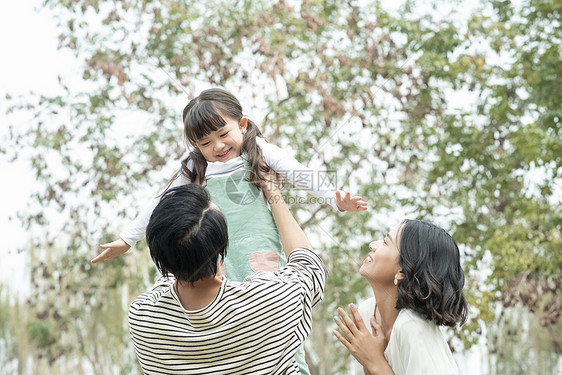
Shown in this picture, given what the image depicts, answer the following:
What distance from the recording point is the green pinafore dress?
7.96 ft

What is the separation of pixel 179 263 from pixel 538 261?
17.3 feet

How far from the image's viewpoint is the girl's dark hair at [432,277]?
215 centimetres

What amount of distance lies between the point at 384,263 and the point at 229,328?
64 centimetres

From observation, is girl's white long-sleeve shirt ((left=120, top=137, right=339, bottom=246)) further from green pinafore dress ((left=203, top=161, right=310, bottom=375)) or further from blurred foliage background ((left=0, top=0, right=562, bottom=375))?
blurred foliage background ((left=0, top=0, right=562, bottom=375))

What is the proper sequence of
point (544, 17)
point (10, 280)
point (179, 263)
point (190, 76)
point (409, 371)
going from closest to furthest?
point (179, 263) < point (409, 371) < point (544, 17) < point (190, 76) < point (10, 280)

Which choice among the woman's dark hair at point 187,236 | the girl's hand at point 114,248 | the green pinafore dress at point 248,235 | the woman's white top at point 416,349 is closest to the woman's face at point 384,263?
the woman's white top at point 416,349

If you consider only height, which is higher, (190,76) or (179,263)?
(179,263)

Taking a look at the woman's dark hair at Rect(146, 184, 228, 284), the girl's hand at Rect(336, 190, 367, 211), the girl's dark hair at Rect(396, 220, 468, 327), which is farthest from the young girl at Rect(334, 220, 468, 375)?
the woman's dark hair at Rect(146, 184, 228, 284)

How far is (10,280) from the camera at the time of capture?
1326 centimetres

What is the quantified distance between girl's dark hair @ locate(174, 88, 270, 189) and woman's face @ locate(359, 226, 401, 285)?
55 centimetres

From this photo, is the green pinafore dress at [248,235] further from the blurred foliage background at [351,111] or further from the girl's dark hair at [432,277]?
the blurred foliage background at [351,111]

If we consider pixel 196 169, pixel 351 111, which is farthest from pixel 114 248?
pixel 351 111

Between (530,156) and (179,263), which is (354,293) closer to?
(530,156)

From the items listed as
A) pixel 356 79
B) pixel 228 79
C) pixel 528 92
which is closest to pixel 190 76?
pixel 228 79
